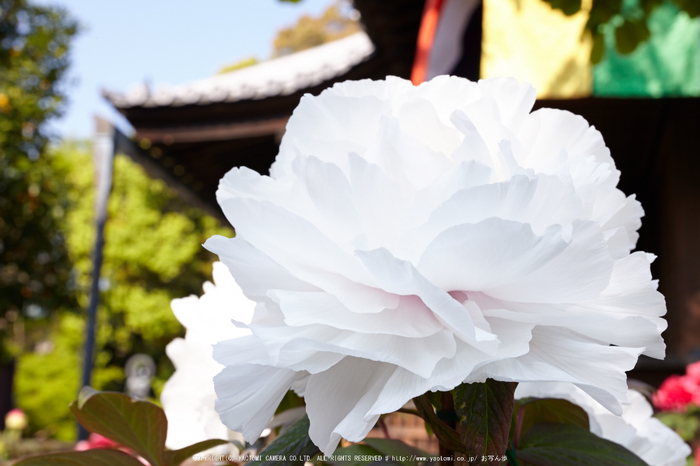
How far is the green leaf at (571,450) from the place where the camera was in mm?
296

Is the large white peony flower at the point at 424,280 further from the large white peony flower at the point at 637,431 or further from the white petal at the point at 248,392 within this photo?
the large white peony flower at the point at 637,431

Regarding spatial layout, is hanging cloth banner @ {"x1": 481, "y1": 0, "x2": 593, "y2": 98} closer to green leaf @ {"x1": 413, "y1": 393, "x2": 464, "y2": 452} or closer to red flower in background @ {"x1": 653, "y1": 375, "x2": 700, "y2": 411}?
red flower in background @ {"x1": 653, "y1": 375, "x2": 700, "y2": 411}

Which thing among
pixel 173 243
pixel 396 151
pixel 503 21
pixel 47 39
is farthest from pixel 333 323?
pixel 173 243

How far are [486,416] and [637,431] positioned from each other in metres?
0.23

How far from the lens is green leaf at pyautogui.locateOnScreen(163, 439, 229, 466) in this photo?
0.35 metres

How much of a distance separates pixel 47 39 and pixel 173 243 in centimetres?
701

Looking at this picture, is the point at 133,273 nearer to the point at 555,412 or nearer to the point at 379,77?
the point at 379,77

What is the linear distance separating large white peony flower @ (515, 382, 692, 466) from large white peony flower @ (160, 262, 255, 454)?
0.21 meters

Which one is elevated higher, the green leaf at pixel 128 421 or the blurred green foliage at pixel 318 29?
the green leaf at pixel 128 421

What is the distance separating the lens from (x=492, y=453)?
235 mm

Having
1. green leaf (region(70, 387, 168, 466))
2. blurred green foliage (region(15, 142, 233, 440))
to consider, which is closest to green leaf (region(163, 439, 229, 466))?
green leaf (region(70, 387, 168, 466))

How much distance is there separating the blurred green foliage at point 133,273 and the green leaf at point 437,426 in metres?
12.7

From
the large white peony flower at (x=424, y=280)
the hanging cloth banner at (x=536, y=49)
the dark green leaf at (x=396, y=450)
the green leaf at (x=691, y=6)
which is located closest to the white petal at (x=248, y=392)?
the large white peony flower at (x=424, y=280)

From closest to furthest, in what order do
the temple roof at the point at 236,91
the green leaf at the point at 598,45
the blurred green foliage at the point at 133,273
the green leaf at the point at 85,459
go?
Answer: 1. the green leaf at the point at 85,459
2. the green leaf at the point at 598,45
3. the temple roof at the point at 236,91
4. the blurred green foliage at the point at 133,273
